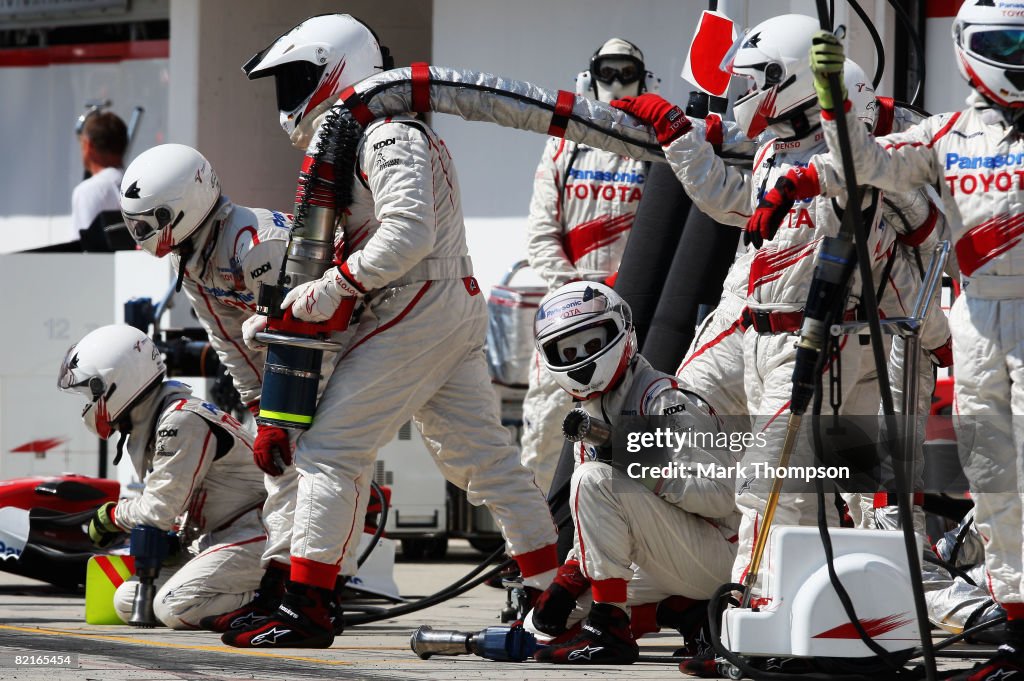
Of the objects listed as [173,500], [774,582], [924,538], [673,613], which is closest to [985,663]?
[774,582]

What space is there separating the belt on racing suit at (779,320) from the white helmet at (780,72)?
542 millimetres

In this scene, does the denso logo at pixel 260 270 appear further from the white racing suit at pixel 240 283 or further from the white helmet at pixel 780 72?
the white helmet at pixel 780 72

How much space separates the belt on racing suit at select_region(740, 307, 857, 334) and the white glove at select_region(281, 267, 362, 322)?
1180 millimetres

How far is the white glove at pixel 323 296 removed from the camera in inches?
194

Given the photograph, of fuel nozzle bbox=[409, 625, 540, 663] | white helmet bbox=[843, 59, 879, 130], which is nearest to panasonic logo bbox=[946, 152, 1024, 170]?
white helmet bbox=[843, 59, 879, 130]

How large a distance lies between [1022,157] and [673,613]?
5.50 ft

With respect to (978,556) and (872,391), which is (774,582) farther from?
(978,556)

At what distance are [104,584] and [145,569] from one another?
0.25m

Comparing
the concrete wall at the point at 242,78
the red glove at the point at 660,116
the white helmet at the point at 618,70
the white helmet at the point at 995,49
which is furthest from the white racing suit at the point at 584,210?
the concrete wall at the point at 242,78

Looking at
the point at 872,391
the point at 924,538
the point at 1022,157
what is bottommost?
the point at 924,538

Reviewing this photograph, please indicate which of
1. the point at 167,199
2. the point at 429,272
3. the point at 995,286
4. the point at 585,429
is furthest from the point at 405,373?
the point at 995,286

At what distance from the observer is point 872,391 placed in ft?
16.9

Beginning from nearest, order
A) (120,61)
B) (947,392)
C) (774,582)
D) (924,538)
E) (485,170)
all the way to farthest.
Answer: (774,582), (924,538), (947,392), (485,170), (120,61)

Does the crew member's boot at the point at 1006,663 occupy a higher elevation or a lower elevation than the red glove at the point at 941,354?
lower
